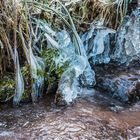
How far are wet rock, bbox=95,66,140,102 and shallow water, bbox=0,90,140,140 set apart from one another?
0.29ft

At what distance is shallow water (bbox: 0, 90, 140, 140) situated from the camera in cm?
229

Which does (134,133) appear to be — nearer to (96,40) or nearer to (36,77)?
(36,77)

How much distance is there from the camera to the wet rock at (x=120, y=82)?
114 inches

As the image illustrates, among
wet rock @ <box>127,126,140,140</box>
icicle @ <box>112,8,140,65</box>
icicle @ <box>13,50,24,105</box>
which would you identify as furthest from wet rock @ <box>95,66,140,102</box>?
icicle @ <box>13,50,24,105</box>

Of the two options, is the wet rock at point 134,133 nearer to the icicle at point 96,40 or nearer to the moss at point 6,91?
the moss at point 6,91

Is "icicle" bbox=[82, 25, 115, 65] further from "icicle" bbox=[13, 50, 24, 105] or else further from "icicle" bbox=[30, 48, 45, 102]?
"icicle" bbox=[13, 50, 24, 105]

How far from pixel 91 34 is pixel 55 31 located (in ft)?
1.48

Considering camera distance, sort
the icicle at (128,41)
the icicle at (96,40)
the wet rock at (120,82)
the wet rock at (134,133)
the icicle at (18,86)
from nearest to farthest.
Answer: the wet rock at (134,133)
the icicle at (18,86)
the wet rock at (120,82)
the icicle at (96,40)
the icicle at (128,41)

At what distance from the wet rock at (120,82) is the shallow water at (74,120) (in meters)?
0.09

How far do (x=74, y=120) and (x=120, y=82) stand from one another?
29.5 inches

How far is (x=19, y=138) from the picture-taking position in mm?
2250

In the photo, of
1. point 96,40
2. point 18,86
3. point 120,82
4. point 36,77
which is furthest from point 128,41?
point 18,86

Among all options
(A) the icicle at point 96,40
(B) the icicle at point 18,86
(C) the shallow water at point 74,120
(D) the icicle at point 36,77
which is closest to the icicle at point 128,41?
(A) the icicle at point 96,40

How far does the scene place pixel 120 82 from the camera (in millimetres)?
3037
